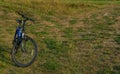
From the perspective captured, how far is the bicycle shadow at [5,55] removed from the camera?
29.7 feet

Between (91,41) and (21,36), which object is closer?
(21,36)

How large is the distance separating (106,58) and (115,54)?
16.6 inches

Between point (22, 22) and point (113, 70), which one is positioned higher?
point (22, 22)

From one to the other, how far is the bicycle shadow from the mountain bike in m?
0.29

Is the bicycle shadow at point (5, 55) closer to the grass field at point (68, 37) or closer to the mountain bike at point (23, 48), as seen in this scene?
the grass field at point (68, 37)

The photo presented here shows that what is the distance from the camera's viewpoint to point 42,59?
9.31 meters

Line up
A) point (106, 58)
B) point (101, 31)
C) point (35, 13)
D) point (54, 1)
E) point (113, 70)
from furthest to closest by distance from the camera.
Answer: point (54, 1)
point (35, 13)
point (101, 31)
point (106, 58)
point (113, 70)

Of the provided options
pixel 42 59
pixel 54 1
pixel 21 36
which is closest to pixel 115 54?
pixel 42 59

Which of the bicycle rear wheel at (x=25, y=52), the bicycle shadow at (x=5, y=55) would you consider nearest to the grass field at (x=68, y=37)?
the bicycle shadow at (x=5, y=55)

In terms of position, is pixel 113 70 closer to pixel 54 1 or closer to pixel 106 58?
pixel 106 58

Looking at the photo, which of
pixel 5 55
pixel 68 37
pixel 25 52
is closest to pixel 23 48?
pixel 25 52

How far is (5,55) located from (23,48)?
0.83 meters

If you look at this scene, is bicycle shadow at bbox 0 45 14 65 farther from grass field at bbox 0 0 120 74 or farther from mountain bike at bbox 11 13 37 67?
mountain bike at bbox 11 13 37 67

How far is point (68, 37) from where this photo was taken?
1166cm
